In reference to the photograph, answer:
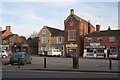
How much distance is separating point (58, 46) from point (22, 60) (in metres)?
49.4

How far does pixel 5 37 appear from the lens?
346 ft

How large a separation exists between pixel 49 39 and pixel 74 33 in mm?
9738

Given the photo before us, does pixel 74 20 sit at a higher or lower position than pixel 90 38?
higher

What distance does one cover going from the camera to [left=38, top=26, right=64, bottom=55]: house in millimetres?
83875

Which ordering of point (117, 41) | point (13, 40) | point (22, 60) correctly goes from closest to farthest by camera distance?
point (22, 60)
point (117, 41)
point (13, 40)

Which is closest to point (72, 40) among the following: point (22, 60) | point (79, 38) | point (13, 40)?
point (79, 38)

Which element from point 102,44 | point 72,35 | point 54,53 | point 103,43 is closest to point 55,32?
point 72,35

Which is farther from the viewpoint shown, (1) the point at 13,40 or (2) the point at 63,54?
(1) the point at 13,40

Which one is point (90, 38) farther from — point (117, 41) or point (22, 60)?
point (22, 60)

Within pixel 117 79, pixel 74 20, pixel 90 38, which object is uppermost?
pixel 74 20

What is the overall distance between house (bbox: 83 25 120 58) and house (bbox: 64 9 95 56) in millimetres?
3058

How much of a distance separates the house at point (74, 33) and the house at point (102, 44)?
3.06 metres

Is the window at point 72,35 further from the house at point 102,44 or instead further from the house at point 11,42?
the house at point 11,42

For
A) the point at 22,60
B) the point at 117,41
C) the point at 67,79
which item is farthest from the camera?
the point at 117,41
